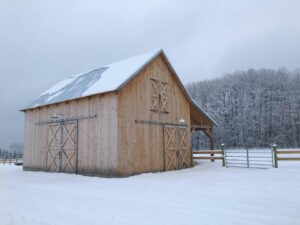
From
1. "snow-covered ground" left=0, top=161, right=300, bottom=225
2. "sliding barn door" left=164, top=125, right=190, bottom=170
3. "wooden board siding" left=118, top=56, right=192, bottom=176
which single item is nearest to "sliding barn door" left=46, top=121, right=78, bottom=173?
"wooden board siding" left=118, top=56, right=192, bottom=176

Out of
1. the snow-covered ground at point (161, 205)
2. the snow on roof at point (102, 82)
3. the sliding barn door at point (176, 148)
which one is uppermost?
the snow on roof at point (102, 82)

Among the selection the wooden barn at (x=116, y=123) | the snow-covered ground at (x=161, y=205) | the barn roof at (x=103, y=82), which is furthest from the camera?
the barn roof at (x=103, y=82)

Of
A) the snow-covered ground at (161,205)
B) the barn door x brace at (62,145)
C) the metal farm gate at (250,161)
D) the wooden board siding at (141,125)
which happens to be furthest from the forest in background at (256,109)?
the snow-covered ground at (161,205)

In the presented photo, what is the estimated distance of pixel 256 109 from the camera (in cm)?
4597

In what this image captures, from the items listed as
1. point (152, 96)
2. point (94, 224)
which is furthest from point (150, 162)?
point (94, 224)

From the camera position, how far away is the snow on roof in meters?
14.2

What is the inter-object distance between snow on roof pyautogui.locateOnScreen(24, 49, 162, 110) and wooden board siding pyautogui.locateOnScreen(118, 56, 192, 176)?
408mm

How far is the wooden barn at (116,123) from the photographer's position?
44.4 ft

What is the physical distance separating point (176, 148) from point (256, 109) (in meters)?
33.0

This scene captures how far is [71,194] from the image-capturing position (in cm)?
857

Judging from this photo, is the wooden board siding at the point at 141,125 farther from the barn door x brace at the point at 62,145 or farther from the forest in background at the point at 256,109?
the forest in background at the point at 256,109

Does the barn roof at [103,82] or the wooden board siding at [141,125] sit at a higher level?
the barn roof at [103,82]

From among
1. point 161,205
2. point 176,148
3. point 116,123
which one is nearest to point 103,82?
point 116,123

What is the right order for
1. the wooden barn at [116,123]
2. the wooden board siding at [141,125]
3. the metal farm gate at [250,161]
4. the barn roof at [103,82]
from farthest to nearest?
1. the metal farm gate at [250,161]
2. the barn roof at [103,82]
3. the wooden barn at [116,123]
4. the wooden board siding at [141,125]
